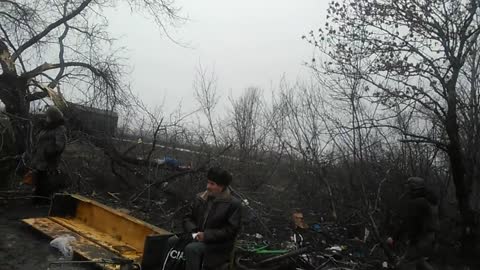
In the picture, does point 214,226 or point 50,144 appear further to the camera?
A: point 50,144

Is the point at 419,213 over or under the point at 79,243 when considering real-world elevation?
over

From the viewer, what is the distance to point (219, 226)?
15.4 feet

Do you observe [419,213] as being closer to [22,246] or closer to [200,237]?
[200,237]

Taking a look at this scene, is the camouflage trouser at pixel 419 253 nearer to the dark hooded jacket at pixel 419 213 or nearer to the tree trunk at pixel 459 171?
the dark hooded jacket at pixel 419 213

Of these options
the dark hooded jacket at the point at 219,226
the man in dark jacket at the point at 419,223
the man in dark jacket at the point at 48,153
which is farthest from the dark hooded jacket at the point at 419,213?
the man in dark jacket at the point at 48,153

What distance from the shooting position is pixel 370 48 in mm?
10297

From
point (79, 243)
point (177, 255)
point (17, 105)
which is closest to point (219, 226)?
point (177, 255)

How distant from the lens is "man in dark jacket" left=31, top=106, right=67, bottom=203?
7898 mm

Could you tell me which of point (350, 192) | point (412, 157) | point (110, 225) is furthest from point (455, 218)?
point (110, 225)

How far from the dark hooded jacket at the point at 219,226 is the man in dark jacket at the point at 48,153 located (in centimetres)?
417

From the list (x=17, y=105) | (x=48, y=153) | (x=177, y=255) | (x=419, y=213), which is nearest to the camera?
(x=177, y=255)

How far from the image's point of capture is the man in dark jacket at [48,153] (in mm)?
7898

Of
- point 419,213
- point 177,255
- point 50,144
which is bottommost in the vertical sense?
point 177,255

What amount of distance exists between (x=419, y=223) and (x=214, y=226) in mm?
3345
